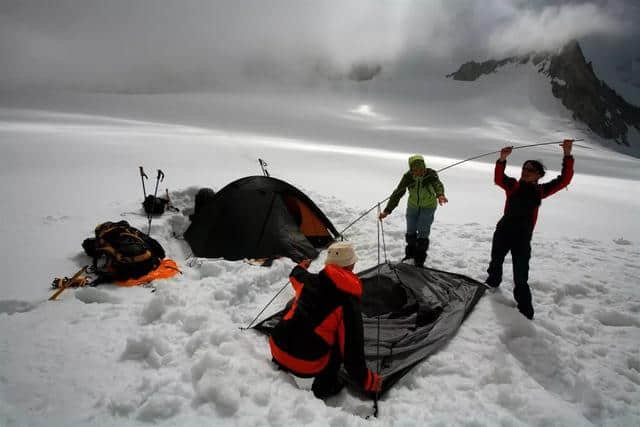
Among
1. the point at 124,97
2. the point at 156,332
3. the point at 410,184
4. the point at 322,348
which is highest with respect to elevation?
the point at 124,97

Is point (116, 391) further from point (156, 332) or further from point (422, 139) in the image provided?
point (422, 139)

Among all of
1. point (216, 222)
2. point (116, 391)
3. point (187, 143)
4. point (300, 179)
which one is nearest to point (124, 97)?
point (187, 143)

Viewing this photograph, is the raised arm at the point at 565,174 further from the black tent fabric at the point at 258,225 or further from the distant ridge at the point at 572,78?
the distant ridge at the point at 572,78

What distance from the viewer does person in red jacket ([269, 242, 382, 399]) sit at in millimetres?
2385

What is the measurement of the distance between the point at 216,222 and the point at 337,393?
368 centimetres

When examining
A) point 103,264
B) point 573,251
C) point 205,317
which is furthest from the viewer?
point 573,251

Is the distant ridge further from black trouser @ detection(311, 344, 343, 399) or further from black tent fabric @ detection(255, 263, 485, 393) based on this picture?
black trouser @ detection(311, 344, 343, 399)

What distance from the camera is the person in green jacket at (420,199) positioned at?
16.2ft

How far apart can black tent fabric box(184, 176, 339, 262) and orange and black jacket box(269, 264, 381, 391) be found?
2.67m

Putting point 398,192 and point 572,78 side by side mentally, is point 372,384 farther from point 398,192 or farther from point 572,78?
point 572,78

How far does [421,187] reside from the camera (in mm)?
5047

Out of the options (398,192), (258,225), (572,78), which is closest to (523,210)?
(398,192)

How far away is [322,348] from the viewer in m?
2.46

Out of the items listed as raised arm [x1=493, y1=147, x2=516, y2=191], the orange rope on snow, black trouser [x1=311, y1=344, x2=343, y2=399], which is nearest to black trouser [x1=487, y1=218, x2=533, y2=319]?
raised arm [x1=493, y1=147, x2=516, y2=191]
